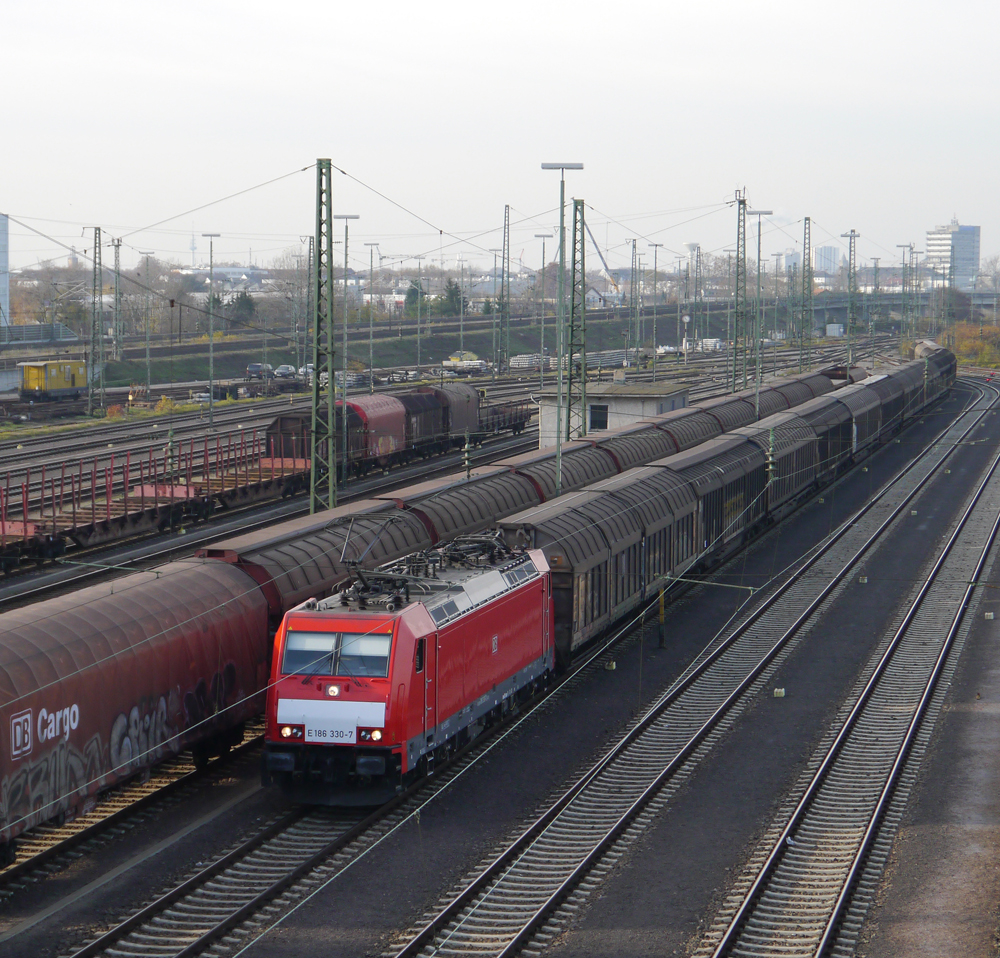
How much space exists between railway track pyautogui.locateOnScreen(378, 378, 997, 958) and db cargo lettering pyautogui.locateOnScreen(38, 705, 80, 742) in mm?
5622

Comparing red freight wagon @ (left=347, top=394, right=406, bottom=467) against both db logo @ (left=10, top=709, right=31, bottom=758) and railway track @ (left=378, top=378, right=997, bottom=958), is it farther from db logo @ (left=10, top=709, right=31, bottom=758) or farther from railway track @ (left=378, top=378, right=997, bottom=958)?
db logo @ (left=10, top=709, right=31, bottom=758)

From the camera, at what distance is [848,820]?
1898cm

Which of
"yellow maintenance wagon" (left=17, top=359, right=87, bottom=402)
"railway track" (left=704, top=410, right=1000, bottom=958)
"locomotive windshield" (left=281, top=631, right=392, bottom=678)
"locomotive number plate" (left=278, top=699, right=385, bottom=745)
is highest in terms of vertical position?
"yellow maintenance wagon" (left=17, top=359, right=87, bottom=402)

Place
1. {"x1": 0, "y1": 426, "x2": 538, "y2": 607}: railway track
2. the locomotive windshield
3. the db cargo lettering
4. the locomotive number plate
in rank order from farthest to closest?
{"x1": 0, "y1": 426, "x2": 538, "y2": 607}: railway track, the locomotive windshield, the locomotive number plate, the db cargo lettering

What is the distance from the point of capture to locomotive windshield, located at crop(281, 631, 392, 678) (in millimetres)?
17859

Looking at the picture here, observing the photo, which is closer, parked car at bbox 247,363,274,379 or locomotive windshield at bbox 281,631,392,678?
locomotive windshield at bbox 281,631,392,678

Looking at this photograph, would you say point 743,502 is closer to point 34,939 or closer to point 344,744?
point 344,744

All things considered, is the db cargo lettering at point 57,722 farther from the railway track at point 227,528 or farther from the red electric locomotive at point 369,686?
the railway track at point 227,528

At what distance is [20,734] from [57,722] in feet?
2.53

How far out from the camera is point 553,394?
175ft

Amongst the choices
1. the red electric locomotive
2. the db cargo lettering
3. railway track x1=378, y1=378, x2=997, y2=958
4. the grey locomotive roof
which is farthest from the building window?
the db cargo lettering

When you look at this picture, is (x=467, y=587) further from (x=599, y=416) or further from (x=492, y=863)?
(x=599, y=416)

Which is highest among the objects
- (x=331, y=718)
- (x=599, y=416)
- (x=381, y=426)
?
(x=599, y=416)

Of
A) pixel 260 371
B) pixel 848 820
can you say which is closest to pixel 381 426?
pixel 848 820
